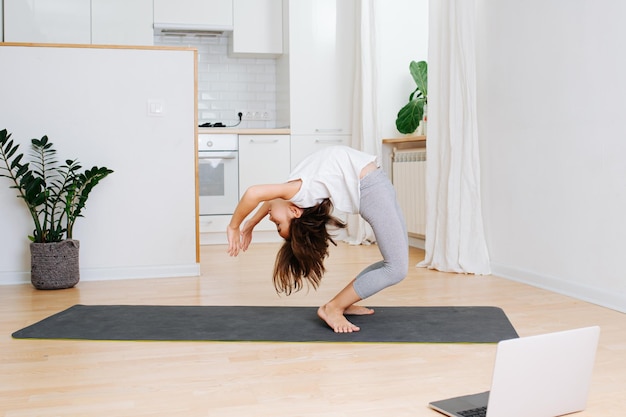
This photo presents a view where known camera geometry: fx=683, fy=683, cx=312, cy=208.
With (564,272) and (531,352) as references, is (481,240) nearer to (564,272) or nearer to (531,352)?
(564,272)

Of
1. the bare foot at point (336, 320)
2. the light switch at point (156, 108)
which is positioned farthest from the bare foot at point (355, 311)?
the light switch at point (156, 108)

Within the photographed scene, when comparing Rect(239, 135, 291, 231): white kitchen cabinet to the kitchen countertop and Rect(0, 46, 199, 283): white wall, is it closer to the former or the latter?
the kitchen countertop

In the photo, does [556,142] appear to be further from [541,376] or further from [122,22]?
[122,22]

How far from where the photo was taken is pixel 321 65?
5.75 m

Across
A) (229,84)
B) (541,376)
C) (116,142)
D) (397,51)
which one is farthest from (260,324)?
(229,84)

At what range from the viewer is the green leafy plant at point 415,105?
5.25 metres

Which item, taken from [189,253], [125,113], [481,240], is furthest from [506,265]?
[125,113]

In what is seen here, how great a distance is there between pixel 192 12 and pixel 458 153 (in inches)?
118

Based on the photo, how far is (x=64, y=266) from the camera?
3.55m

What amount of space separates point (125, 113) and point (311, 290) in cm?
147

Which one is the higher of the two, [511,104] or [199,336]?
[511,104]

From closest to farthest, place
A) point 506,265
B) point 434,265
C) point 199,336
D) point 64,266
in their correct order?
point 199,336
point 64,266
point 506,265
point 434,265

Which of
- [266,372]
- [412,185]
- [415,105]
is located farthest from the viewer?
[415,105]

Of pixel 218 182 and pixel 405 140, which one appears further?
pixel 218 182
